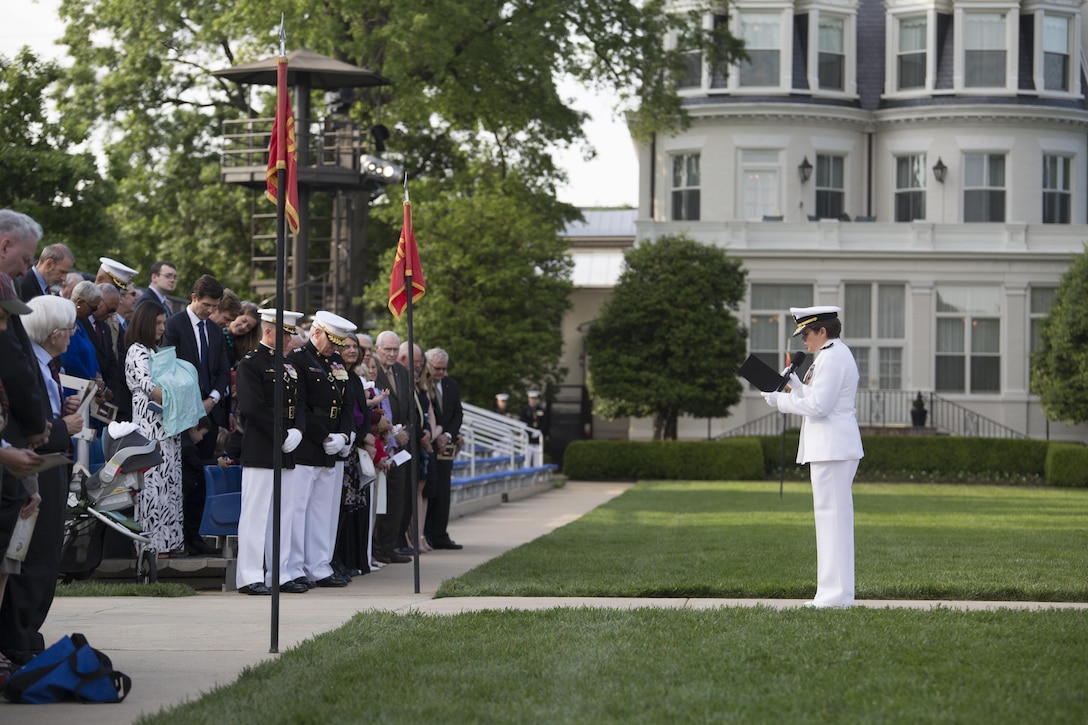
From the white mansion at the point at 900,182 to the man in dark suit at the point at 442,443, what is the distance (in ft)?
85.8

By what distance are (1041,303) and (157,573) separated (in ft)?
117

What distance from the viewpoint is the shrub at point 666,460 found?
38062 mm

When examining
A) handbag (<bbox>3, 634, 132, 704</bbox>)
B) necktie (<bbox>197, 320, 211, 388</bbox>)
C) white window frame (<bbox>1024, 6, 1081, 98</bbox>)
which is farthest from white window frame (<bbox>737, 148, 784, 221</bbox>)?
handbag (<bbox>3, 634, 132, 704</bbox>)

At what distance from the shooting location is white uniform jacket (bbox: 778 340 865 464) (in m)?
10.9

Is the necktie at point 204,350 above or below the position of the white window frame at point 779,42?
below

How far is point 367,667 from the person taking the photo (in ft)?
26.8

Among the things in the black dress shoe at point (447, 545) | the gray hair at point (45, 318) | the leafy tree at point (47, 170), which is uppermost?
the leafy tree at point (47, 170)

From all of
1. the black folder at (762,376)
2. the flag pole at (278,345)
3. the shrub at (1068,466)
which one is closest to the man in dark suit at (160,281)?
the flag pole at (278,345)

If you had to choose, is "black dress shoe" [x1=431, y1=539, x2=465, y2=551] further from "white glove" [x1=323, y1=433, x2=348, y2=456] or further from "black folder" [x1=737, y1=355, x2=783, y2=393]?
"black folder" [x1=737, y1=355, x2=783, y2=393]

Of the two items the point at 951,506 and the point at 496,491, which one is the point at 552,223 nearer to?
the point at 496,491

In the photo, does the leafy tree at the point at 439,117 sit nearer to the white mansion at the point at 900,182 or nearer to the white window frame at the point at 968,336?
the white mansion at the point at 900,182

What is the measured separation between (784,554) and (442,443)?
434cm

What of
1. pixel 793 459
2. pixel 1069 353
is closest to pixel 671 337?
pixel 793 459

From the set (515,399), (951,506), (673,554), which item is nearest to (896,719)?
(673,554)
